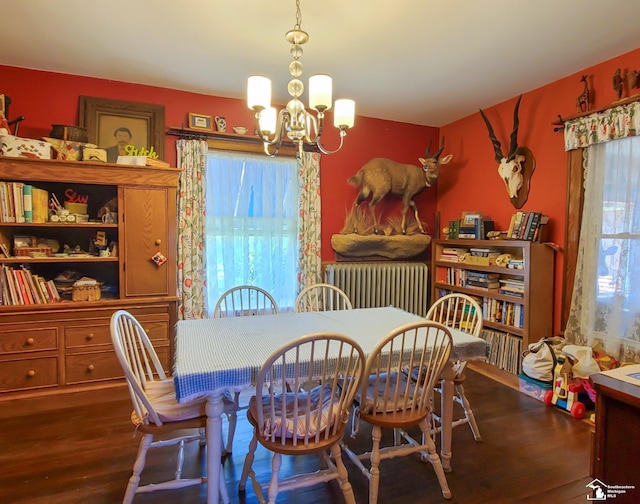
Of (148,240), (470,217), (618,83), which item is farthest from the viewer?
(470,217)

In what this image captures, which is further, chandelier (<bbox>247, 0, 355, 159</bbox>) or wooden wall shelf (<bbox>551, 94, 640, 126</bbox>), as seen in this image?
wooden wall shelf (<bbox>551, 94, 640, 126</bbox>)

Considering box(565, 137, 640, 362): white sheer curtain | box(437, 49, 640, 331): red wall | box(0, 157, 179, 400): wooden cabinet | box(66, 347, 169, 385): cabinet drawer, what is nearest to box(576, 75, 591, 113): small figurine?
box(437, 49, 640, 331): red wall

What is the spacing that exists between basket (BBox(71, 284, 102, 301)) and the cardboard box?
337 centimetres

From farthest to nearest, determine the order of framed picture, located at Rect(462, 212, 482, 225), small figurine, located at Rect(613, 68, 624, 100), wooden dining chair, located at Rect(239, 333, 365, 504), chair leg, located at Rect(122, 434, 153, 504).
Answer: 1. framed picture, located at Rect(462, 212, 482, 225)
2. small figurine, located at Rect(613, 68, 624, 100)
3. chair leg, located at Rect(122, 434, 153, 504)
4. wooden dining chair, located at Rect(239, 333, 365, 504)

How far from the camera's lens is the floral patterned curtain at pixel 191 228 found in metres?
3.33

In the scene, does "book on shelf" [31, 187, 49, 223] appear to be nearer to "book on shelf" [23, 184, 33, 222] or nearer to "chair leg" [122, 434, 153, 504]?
"book on shelf" [23, 184, 33, 222]

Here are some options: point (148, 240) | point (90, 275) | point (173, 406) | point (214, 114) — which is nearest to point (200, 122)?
point (214, 114)

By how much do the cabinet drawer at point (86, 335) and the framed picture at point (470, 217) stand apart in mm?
3304

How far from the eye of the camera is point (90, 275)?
127 inches

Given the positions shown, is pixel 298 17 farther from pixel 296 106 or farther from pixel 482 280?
pixel 482 280

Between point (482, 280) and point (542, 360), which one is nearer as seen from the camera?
point (542, 360)

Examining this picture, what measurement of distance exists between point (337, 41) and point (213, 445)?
2.43 metres

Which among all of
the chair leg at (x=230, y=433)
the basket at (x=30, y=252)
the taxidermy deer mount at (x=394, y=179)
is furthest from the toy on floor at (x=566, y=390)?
the basket at (x=30, y=252)

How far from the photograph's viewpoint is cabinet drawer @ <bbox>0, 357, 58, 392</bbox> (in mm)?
2730
